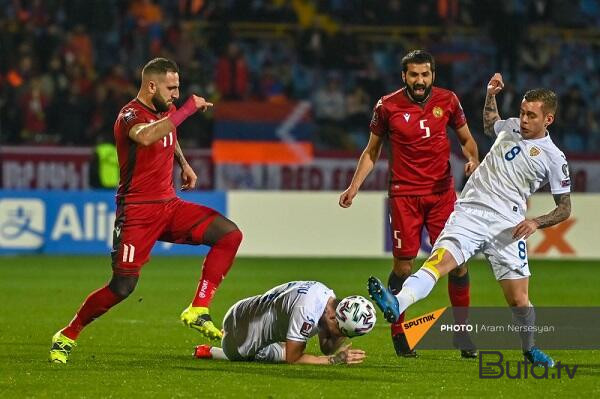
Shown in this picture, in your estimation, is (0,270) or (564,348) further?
(0,270)

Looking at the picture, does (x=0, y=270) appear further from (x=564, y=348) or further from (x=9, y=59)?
(x=564, y=348)

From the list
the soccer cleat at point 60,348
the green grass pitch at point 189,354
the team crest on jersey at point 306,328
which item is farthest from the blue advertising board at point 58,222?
the team crest on jersey at point 306,328

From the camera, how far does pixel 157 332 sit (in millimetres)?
10945

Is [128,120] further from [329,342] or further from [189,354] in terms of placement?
[329,342]

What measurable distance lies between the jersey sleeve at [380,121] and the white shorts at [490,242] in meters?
1.39

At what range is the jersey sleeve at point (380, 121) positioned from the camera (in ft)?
32.1

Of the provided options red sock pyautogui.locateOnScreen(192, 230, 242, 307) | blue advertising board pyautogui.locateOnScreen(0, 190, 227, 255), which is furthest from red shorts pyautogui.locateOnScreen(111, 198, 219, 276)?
blue advertising board pyautogui.locateOnScreen(0, 190, 227, 255)

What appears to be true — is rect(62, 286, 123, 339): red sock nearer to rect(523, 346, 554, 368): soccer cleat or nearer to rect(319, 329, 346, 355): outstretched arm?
rect(319, 329, 346, 355): outstretched arm

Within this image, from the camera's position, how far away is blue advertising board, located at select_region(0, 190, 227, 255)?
19.0 metres

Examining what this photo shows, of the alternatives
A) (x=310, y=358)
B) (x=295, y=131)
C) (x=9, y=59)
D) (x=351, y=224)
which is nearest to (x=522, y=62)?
(x=295, y=131)

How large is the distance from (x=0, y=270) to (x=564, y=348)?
9.15 meters

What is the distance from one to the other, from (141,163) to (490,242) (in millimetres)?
2514
